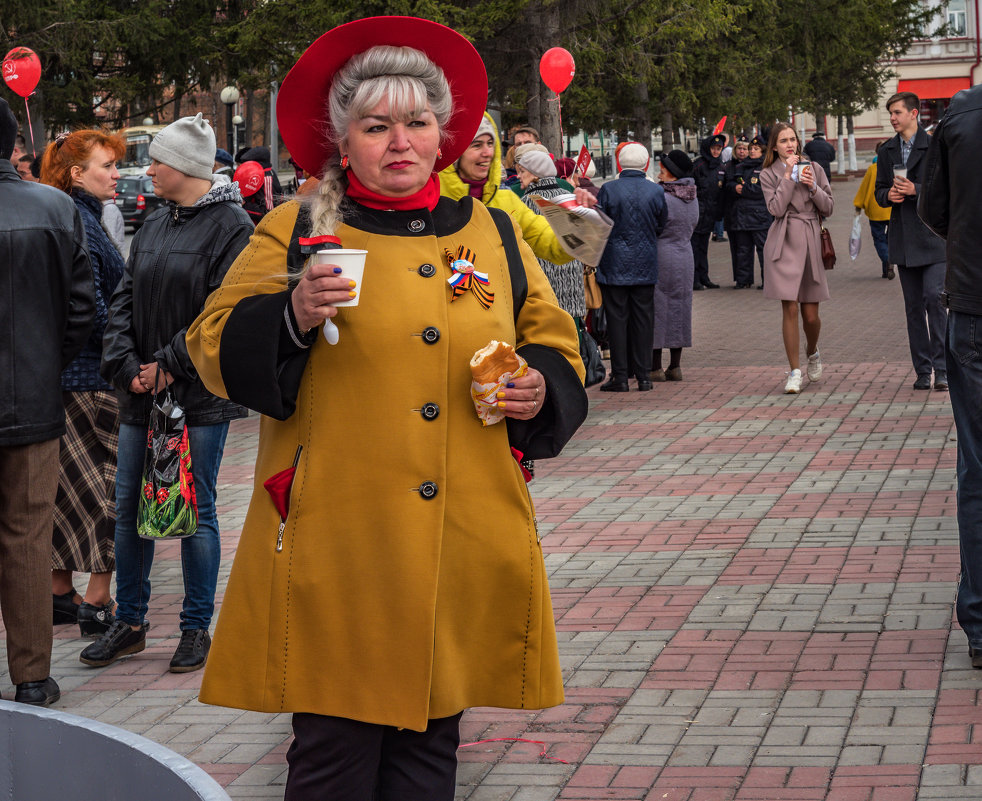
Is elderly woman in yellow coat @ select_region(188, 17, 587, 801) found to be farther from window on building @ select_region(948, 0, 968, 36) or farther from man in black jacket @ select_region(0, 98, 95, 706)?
window on building @ select_region(948, 0, 968, 36)

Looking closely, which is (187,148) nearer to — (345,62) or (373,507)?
(345,62)

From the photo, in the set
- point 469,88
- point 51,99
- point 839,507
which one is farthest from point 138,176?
point 469,88

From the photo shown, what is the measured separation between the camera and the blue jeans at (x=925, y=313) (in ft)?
33.5

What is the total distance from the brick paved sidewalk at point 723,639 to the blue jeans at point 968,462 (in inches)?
8.5

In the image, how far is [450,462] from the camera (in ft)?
9.14

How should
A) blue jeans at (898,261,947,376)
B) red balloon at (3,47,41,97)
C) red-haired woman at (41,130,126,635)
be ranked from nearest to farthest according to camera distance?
red-haired woman at (41,130,126,635) → blue jeans at (898,261,947,376) → red balloon at (3,47,41,97)

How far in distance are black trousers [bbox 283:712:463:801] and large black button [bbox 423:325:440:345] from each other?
2.51ft

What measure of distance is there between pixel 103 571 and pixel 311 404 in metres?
3.43

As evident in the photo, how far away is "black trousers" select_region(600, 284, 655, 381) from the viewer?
38.3ft

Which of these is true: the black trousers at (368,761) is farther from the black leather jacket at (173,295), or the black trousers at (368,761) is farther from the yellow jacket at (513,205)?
the yellow jacket at (513,205)

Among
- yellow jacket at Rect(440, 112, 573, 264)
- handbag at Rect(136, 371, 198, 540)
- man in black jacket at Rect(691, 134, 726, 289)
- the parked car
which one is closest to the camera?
handbag at Rect(136, 371, 198, 540)

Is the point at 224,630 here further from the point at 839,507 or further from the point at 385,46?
the point at 839,507

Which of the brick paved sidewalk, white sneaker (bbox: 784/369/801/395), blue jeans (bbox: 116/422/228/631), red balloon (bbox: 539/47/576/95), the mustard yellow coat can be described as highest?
red balloon (bbox: 539/47/576/95)

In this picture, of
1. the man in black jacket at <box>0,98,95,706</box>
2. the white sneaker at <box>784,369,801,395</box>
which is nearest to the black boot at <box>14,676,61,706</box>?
the man in black jacket at <box>0,98,95,706</box>
